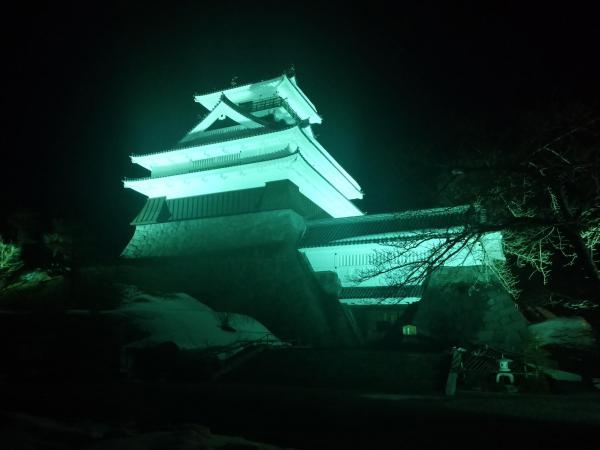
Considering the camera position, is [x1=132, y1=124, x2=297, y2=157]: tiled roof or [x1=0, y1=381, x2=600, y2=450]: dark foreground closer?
[x1=0, y1=381, x2=600, y2=450]: dark foreground

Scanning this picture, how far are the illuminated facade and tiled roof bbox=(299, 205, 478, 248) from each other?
0.15ft

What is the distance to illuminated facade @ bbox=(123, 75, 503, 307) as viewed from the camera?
762 inches

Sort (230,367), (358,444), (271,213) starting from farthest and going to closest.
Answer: (271,213) < (230,367) < (358,444)

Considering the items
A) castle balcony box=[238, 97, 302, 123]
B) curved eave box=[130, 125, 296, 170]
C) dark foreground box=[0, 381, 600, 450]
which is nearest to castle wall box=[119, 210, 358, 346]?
curved eave box=[130, 125, 296, 170]

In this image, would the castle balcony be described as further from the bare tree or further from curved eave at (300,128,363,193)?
the bare tree

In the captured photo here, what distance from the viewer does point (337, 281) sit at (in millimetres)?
19016

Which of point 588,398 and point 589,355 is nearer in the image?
point 588,398

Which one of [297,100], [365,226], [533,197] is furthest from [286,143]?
[533,197]

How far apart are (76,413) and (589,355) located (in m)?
13.1

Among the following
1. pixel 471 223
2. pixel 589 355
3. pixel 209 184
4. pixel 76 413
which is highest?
pixel 209 184

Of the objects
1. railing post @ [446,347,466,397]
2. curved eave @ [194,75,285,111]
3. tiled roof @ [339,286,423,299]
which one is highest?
curved eave @ [194,75,285,111]

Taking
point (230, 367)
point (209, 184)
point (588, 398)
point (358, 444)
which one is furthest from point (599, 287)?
Answer: point (209, 184)

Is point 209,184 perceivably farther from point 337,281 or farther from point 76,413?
point 76,413

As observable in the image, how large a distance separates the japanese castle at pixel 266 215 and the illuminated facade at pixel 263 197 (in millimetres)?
53
